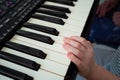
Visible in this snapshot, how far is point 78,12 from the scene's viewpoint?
104 cm

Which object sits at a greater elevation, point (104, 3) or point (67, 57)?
point (104, 3)

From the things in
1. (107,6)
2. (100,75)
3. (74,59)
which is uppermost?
(107,6)

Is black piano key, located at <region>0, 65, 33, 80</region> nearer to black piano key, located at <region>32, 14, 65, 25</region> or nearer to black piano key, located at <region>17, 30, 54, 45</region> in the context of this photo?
black piano key, located at <region>17, 30, 54, 45</region>

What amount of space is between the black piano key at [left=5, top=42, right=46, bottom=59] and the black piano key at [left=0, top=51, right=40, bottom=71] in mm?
37

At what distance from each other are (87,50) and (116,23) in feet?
2.47

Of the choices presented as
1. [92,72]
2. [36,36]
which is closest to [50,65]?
[36,36]

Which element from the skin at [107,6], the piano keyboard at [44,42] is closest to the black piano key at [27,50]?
the piano keyboard at [44,42]

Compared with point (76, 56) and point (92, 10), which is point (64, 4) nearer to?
point (92, 10)

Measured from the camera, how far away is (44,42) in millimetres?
845

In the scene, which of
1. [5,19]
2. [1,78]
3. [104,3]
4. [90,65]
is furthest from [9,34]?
[104,3]

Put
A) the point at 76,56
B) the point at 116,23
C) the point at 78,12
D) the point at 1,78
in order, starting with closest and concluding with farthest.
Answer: the point at 1,78
the point at 76,56
the point at 78,12
the point at 116,23

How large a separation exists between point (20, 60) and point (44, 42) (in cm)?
13

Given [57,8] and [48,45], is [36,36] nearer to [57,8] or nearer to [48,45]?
[48,45]

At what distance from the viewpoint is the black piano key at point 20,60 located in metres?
0.74
